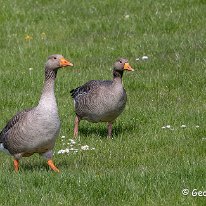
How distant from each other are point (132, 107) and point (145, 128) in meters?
1.30

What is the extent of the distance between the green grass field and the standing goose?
0.35m

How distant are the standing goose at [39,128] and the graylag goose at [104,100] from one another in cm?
208

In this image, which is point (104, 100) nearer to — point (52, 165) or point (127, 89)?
point (52, 165)

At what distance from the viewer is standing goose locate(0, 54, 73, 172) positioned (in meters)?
10.7

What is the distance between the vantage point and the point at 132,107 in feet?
48.3

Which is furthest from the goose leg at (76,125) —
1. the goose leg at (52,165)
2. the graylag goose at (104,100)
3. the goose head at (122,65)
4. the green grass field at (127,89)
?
the goose leg at (52,165)

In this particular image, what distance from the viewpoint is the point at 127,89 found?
16.0 m

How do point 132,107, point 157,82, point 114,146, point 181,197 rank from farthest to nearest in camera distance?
point 157,82
point 132,107
point 114,146
point 181,197

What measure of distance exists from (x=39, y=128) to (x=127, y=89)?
18.2 feet

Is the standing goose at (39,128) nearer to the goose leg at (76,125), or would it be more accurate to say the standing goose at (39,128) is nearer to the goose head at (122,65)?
the goose leg at (76,125)

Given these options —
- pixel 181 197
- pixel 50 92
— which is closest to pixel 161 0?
pixel 50 92

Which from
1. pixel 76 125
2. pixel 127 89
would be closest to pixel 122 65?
pixel 76 125

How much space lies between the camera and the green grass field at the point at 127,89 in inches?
381

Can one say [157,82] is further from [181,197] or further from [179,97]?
[181,197]
